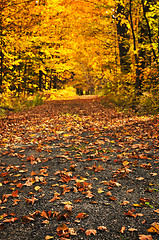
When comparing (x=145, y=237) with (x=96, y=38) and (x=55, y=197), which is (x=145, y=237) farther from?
(x=96, y=38)

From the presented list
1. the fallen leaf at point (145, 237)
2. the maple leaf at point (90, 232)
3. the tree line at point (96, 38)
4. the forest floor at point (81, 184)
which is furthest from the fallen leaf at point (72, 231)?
the tree line at point (96, 38)

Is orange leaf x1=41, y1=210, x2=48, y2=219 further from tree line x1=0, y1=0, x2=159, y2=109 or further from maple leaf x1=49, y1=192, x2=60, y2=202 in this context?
tree line x1=0, y1=0, x2=159, y2=109

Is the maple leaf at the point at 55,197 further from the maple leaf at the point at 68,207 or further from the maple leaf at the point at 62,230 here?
the maple leaf at the point at 62,230

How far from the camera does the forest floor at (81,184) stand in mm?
2986

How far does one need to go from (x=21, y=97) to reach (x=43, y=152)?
895 centimetres

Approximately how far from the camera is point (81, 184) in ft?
14.0

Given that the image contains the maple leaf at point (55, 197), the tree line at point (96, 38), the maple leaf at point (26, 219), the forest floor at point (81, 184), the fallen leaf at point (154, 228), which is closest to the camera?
the fallen leaf at point (154, 228)

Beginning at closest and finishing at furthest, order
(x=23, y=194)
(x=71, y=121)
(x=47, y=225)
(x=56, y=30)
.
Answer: (x=47, y=225)
(x=23, y=194)
(x=71, y=121)
(x=56, y=30)

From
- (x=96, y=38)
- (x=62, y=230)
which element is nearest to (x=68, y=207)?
(x=62, y=230)

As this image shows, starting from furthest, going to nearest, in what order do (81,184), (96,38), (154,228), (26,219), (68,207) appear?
(96,38), (81,184), (68,207), (26,219), (154,228)

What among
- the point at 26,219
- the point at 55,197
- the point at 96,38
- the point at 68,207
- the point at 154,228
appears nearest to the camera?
the point at 154,228

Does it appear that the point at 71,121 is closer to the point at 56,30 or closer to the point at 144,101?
the point at 144,101

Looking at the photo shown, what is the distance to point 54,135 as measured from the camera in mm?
7898

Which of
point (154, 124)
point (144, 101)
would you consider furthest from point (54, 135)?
point (144, 101)
